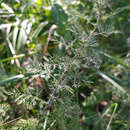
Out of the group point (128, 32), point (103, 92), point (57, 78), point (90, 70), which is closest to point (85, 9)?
point (128, 32)

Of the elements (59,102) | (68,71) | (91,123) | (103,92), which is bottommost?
(91,123)

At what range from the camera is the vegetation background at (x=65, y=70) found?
0.67m

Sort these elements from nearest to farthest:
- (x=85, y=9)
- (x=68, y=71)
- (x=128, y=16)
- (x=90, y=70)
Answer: (x=68, y=71) < (x=90, y=70) < (x=85, y=9) < (x=128, y=16)

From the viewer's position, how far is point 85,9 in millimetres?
1553

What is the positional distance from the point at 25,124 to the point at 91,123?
626 millimetres

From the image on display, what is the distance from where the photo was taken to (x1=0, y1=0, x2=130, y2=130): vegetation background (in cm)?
67

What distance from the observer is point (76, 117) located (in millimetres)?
755

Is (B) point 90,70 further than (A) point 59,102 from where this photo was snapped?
Yes

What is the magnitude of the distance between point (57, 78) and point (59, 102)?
8 centimetres

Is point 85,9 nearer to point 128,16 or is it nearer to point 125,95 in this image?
point 128,16

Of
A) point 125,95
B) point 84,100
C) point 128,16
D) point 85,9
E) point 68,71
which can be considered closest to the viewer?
point 68,71

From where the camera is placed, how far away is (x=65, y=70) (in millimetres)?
646

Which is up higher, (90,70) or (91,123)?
(90,70)

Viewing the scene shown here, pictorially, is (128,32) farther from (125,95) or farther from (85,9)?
(125,95)
